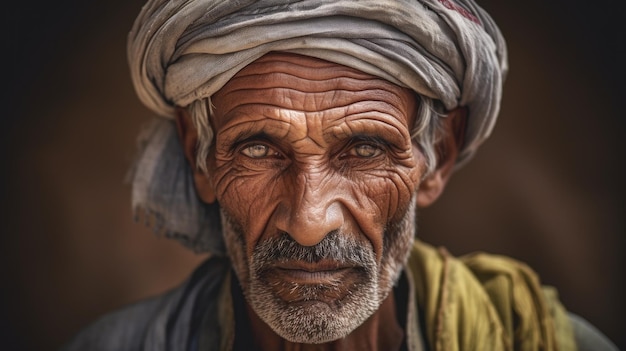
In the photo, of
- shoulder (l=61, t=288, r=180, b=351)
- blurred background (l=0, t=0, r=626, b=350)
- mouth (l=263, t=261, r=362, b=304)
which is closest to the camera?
mouth (l=263, t=261, r=362, b=304)

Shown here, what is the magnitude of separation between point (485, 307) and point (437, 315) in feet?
0.54

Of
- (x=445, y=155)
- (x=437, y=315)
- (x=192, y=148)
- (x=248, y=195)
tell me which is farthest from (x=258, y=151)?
(x=437, y=315)

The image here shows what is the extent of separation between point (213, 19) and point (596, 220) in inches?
81.3

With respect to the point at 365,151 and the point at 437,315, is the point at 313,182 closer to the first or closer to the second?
the point at 365,151

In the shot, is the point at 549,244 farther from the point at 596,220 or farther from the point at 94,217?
the point at 94,217

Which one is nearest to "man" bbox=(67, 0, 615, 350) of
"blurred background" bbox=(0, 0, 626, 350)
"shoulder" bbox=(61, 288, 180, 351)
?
"shoulder" bbox=(61, 288, 180, 351)

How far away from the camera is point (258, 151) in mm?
1784

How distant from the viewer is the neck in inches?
78.7

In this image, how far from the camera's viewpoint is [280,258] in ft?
5.75

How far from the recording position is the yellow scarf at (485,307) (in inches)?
81.7

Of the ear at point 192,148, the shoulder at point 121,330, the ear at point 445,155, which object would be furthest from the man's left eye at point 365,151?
the shoulder at point 121,330

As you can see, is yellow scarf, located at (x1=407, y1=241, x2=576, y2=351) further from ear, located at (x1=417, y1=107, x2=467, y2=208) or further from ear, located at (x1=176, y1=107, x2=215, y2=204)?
ear, located at (x1=176, y1=107, x2=215, y2=204)

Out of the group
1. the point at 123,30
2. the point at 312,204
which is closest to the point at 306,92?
the point at 312,204

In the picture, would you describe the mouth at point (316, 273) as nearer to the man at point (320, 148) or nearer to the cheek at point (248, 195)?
the man at point (320, 148)
